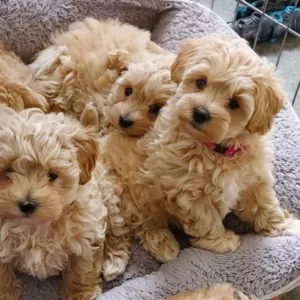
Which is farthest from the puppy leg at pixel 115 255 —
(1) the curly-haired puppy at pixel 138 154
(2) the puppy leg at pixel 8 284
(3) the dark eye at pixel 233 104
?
(3) the dark eye at pixel 233 104

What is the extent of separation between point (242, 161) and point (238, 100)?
→ 0.85ft

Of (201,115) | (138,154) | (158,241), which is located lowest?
(158,241)

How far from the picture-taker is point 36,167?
173 cm


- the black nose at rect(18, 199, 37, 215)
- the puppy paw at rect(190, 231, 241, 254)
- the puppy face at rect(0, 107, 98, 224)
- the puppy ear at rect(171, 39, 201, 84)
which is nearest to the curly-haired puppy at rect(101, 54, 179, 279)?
the puppy paw at rect(190, 231, 241, 254)

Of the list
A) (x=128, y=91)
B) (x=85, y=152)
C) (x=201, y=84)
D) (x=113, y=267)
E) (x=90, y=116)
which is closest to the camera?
(x=85, y=152)

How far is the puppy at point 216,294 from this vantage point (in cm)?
197

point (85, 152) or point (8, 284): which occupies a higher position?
point (85, 152)

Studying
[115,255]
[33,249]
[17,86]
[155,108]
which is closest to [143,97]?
[155,108]

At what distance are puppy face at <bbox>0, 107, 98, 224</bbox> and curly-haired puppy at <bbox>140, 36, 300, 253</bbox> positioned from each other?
0.40 meters

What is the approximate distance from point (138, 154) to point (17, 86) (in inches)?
20.1

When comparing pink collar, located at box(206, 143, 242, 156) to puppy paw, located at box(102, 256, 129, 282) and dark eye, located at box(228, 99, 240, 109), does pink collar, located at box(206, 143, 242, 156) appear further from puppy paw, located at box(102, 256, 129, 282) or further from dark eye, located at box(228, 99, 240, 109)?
puppy paw, located at box(102, 256, 129, 282)

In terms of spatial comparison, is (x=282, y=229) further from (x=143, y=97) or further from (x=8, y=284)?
(x=8, y=284)

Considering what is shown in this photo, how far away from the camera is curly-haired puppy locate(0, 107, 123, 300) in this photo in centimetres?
171

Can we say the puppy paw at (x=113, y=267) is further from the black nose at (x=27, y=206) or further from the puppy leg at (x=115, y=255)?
the black nose at (x=27, y=206)
